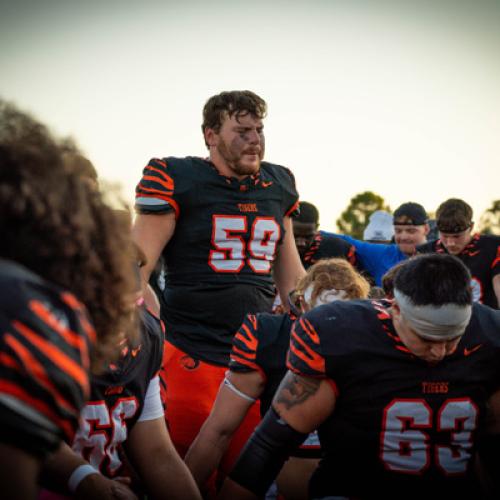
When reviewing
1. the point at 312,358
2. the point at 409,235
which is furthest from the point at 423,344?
the point at 409,235

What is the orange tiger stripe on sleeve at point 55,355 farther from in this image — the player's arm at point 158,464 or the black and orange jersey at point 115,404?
the player's arm at point 158,464

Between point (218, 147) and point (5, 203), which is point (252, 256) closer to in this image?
point (218, 147)

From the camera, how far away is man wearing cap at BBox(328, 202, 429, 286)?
20.2 ft

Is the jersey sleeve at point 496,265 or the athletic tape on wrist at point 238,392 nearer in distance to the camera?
the athletic tape on wrist at point 238,392

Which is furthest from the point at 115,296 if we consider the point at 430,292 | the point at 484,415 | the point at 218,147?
the point at 218,147

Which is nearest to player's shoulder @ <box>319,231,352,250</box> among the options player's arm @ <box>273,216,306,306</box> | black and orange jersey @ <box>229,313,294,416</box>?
player's arm @ <box>273,216,306,306</box>

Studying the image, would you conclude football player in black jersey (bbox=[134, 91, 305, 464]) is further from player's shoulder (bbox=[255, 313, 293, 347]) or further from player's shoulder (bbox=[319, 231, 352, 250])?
player's shoulder (bbox=[319, 231, 352, 250])

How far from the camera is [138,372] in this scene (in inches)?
90.4

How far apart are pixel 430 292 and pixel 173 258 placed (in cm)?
163

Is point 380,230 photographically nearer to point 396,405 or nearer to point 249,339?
point 249,339

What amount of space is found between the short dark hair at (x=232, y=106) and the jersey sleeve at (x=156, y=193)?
42 cm

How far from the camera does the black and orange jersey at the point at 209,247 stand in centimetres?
339

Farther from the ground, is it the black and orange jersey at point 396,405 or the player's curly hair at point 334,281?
the player's curly hair at point 334,281

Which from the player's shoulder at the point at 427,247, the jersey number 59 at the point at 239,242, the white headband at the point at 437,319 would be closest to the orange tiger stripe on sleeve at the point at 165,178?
the jersey number 59 at the point at 239,242
